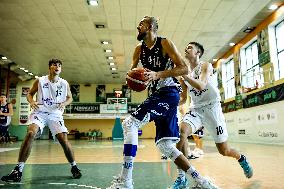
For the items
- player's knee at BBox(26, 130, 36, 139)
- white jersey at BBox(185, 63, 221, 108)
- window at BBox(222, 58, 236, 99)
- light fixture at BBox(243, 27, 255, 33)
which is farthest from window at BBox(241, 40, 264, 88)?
player's knee at BBox(26, 130, 36, 139)

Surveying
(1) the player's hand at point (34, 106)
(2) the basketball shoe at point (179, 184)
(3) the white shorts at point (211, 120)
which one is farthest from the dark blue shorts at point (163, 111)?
(1) the player's hand at point (34, 106)

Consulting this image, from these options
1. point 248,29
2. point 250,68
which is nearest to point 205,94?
point 248,29

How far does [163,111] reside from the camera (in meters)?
2.79

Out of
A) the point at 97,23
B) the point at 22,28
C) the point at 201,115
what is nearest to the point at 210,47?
the point at 97,23

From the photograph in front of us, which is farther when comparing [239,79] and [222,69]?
[222,69]

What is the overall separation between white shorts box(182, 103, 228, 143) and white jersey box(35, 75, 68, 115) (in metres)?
1.77

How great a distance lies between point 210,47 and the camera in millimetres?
16797

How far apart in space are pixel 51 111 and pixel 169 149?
6.53 feet

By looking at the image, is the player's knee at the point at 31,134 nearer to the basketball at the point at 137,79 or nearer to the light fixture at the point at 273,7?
the basketball at the point at 137,79

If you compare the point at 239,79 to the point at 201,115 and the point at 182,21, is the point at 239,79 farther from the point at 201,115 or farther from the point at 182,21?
the point at 201,115

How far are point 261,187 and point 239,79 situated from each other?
13.7 m

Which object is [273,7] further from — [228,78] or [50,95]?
[50,95]

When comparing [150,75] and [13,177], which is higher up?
[150,75]

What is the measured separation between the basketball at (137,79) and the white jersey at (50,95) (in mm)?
1724
